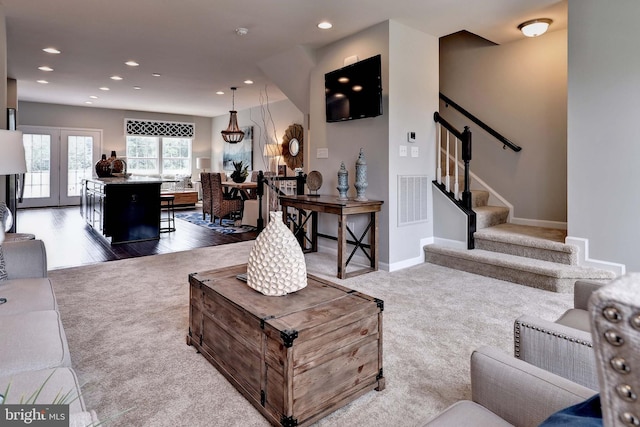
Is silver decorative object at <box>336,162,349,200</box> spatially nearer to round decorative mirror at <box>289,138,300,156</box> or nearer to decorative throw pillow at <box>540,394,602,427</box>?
decorative throw pillow at <box>540,394,602,427</box>

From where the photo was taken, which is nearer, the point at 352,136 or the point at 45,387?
the point at 45,387

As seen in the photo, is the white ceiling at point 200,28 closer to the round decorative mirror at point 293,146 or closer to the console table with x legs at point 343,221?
the console table with x legs at point 343,221

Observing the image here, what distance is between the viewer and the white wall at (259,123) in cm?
897

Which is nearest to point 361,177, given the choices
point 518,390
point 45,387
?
point 518,390

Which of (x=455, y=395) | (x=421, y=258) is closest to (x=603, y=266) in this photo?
(x=421, y=258)

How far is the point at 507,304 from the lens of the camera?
3.12m

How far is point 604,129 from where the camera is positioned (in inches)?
131

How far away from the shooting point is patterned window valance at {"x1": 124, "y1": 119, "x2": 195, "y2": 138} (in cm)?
1088

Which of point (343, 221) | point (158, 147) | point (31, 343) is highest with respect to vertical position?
point (158, 147)

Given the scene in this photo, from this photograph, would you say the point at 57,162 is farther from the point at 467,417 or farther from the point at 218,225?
the point at 467,417

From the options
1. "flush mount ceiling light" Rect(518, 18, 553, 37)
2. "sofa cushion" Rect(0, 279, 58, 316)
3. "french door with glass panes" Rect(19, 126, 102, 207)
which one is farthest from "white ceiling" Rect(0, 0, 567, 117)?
"french door with glass panes" Rect(19, 126, 102, 207)

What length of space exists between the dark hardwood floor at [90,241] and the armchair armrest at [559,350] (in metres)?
4.67

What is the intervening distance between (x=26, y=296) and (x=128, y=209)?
13.4 feet

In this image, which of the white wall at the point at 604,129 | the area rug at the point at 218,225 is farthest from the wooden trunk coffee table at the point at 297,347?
the area rug at the point at 218,225
